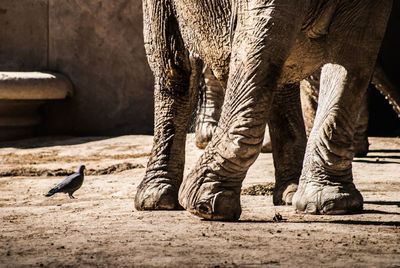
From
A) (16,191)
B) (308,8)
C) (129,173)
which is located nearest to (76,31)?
(129,173)

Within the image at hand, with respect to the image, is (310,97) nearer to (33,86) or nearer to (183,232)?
(183,232)

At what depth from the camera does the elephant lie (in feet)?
20.1

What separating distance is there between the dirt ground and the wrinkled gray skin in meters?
0.15

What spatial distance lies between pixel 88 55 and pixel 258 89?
693 centimetres

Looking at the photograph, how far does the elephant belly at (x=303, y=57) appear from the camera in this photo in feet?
11.3

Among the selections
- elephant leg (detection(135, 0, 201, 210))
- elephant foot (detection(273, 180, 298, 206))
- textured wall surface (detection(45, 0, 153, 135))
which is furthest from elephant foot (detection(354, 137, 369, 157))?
textured wall surface (detection(45, 0, 153, 135))

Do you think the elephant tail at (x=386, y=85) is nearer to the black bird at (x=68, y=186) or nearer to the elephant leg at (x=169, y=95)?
the elephant leg at (x=169, y=95)

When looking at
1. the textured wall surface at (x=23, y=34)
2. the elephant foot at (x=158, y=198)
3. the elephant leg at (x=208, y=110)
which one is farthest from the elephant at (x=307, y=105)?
the textured wall surface at (x=23, y=34)

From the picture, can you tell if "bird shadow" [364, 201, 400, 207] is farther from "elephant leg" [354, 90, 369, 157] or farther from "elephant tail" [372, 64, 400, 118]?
"elephant tail" [372, 64, 400, 118]

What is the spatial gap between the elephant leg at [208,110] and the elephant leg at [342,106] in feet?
11.2

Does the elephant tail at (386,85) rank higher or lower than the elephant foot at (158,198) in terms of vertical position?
higher

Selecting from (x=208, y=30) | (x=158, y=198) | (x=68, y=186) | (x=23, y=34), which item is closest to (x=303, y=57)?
(x=208, y=30)

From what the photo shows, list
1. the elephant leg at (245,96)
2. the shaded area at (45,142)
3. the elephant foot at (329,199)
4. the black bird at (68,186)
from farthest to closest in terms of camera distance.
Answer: the shaded area at (45,142), the black bird at (68,186), the elephant foot at (329,199), the elephant leg at (245,96)

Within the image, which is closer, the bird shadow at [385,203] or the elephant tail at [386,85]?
the bird shadow at [385,203]
